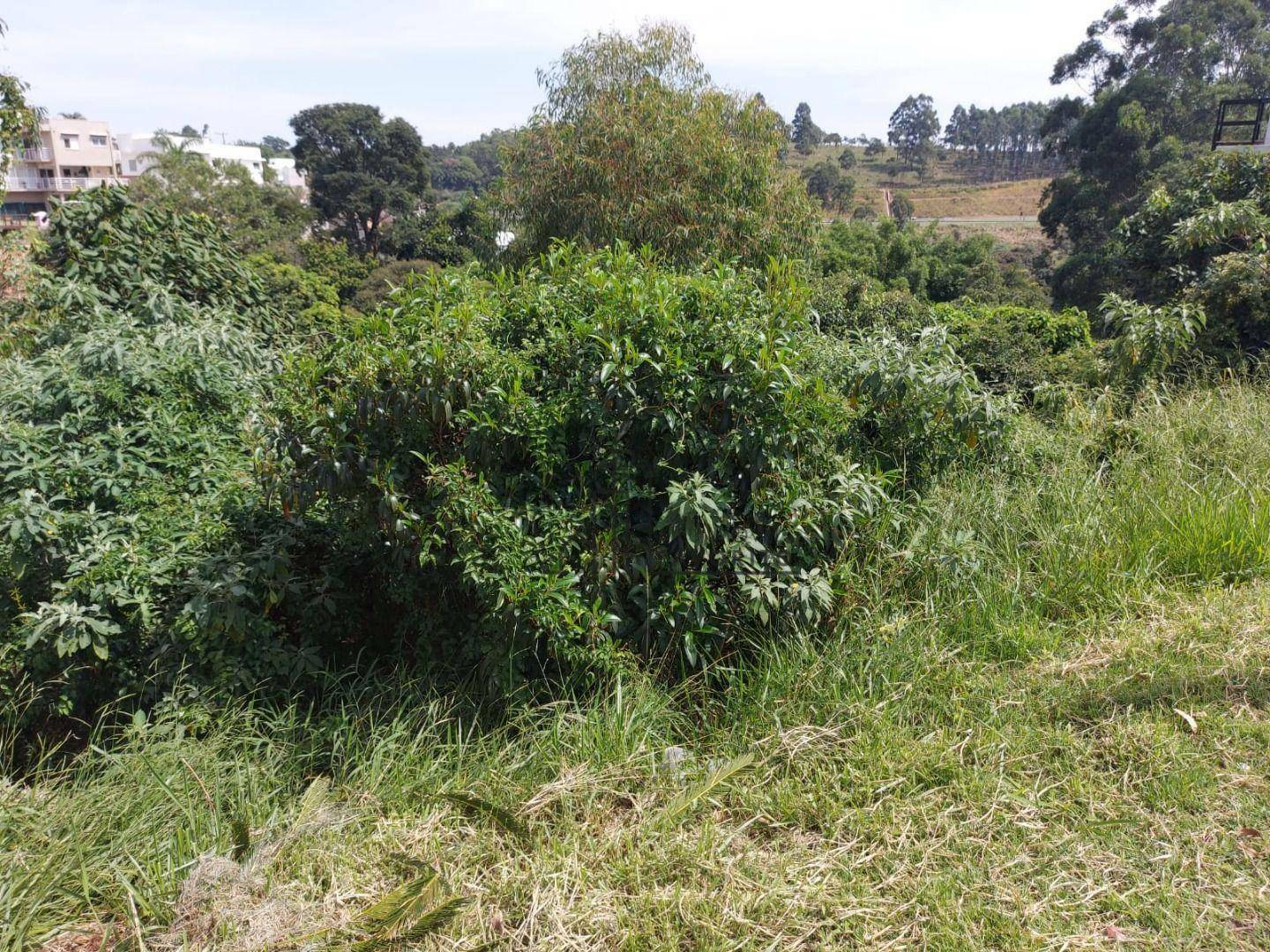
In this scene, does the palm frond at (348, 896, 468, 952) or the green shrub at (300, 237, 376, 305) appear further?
the green shrub at (300, 237, 376, 305)

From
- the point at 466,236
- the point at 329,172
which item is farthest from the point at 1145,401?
the point at 329,172

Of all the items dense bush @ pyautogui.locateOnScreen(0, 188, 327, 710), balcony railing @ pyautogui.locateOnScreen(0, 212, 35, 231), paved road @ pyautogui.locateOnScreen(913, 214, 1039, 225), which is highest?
paved road @ pyautogui.locateOnScreen(913, 214, 1039, 225)

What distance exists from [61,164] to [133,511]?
68.7 meters

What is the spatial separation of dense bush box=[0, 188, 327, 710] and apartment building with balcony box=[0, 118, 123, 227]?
58.3 metres

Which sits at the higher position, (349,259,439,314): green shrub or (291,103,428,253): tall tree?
(291,103,428,253): tall tree

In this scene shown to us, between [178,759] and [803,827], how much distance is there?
1945 millimetres

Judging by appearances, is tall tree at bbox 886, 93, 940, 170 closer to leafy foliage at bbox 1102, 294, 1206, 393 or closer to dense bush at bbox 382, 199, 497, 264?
dense bush at bbox 382, 199, 497, 264

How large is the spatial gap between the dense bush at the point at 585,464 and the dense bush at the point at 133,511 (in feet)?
1.71

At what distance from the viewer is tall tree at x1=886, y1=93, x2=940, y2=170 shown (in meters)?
73.6

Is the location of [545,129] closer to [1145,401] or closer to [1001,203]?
[1145,401]

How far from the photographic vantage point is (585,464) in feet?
10.2

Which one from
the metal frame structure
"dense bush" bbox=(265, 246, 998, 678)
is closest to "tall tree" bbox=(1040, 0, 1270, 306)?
the metal frame structure

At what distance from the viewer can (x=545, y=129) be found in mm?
12930

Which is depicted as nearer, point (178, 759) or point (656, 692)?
point (178, 759)
